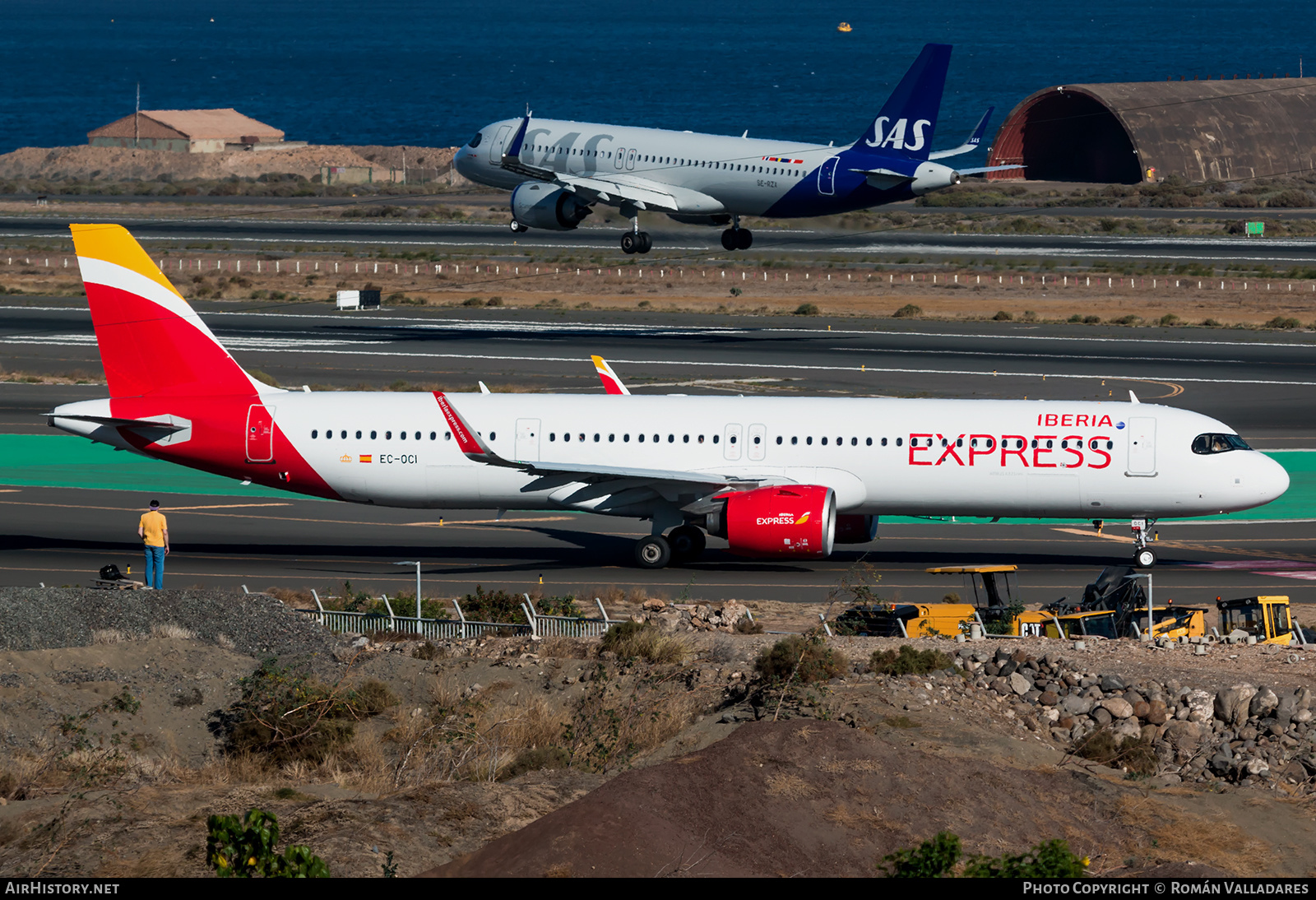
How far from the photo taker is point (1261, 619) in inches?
1252

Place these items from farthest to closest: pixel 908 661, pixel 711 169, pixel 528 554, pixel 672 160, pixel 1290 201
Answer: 1. pixel 1290 201
2. pixel 672 160
3. pixel 711 169
4. pixel 528 554
5. pixel 908 661

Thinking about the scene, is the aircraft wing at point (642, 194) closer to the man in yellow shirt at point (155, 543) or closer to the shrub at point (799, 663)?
the man in yellow shirt at point (155, 543)

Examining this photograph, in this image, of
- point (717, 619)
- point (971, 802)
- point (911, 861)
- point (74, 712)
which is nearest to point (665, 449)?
point (717, 619)

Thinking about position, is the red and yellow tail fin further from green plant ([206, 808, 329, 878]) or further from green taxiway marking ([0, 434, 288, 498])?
green plant ([206, 808, 329, 878])

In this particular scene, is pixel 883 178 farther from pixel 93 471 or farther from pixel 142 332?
pixel 142 332

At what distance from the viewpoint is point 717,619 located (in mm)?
33000

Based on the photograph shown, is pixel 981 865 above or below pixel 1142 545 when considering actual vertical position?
below

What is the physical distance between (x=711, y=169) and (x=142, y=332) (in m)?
43.3

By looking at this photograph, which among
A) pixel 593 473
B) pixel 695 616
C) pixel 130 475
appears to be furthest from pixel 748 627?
pixel 130 475

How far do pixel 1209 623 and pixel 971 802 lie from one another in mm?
15534

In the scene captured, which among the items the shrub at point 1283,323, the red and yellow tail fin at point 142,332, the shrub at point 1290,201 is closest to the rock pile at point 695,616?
the red and yellow tail fin at point 142,332

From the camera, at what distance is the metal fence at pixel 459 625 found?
3169cm

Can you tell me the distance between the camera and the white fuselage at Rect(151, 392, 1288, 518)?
39.3m

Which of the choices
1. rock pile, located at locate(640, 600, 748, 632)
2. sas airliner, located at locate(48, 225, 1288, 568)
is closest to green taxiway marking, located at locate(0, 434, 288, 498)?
sas airliner, located at locate(48, 225, 1288, 568)
